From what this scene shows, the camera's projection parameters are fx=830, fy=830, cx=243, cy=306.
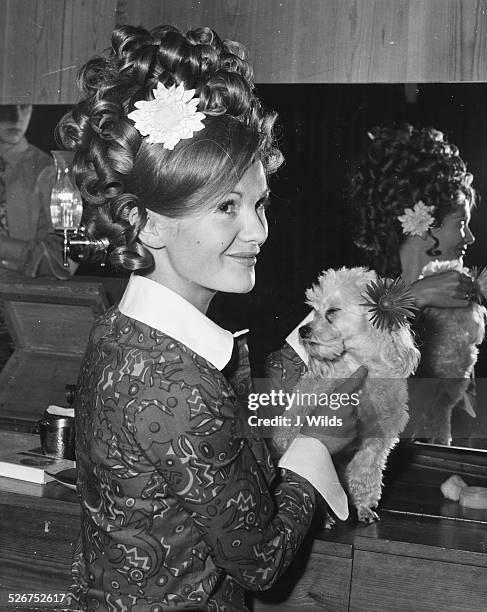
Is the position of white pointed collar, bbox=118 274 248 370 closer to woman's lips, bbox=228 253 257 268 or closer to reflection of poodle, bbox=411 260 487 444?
woman's lips, bbox=228 253 257 268

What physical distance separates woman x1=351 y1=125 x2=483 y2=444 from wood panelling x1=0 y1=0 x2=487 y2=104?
19 centimetres

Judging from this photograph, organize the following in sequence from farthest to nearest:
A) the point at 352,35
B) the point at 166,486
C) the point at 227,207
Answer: the point at 352,35 < the point at 227,207 < the point at 166,486

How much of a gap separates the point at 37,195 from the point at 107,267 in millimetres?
274

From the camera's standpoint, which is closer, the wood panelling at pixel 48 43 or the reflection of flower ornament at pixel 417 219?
the reflection of flower ornament at pixel 417 219

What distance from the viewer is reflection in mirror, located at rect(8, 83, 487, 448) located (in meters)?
1.68

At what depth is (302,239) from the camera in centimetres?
174

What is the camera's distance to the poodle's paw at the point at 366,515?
164cm

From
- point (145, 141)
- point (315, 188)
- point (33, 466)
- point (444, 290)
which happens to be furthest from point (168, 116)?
point (33, 466)

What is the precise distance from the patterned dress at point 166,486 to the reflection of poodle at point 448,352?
53 centimetres

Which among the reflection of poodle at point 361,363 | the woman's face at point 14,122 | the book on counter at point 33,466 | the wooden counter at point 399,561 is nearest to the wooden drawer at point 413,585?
the wooden counter at point 399,561

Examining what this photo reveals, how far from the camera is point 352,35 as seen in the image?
5.92 feet

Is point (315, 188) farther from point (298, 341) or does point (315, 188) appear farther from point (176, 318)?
point (176, 318)

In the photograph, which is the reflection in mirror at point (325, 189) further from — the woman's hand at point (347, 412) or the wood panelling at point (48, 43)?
the wood panelling at point (48, 43)

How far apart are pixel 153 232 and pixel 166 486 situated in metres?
0.38
